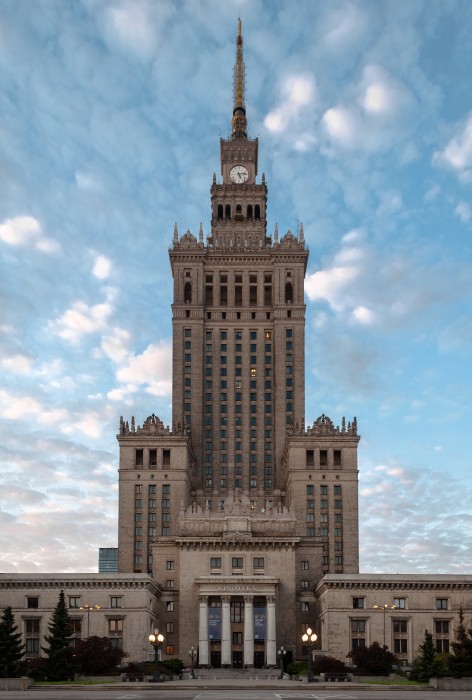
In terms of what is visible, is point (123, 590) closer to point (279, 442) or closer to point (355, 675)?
point (355, 675)

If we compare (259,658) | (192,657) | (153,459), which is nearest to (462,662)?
(192,657)

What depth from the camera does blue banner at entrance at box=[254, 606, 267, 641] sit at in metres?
129

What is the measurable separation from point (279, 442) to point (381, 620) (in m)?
53.1

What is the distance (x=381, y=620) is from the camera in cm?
12350

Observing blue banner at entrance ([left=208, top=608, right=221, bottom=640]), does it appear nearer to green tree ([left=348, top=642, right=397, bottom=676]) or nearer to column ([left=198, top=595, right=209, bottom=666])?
column ([left=198, top=595, right=209, bottom=666])

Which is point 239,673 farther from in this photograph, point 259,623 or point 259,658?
point 259,623

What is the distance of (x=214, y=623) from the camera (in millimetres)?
129625

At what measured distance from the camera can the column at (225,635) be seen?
128 metres

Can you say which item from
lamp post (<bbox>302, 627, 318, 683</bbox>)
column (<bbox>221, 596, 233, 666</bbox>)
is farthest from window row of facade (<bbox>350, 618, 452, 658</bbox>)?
lamp post (<bbox>302, 627, 318, 683</bbox>)

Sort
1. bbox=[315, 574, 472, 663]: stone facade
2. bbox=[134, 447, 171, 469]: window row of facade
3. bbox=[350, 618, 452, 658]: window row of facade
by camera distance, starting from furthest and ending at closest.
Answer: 1. bbox=[134, 447, 171, 469]: window row of facade
2. bbox=[315, 574, 472, 663]: stone facade
3. bbox=[350, 618, 452, 658]: window row of facade

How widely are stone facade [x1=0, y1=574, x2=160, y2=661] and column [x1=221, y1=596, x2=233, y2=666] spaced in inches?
388

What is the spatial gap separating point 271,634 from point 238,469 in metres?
47.0

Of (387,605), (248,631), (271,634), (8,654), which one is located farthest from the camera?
(248,631)

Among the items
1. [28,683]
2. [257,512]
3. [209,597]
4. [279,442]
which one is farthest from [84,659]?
[279,442]
